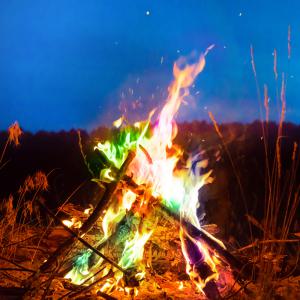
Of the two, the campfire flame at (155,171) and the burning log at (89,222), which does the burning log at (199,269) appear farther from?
the burning log at (89,222)

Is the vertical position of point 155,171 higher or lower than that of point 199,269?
higher

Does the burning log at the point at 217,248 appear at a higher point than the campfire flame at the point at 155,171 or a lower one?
lower

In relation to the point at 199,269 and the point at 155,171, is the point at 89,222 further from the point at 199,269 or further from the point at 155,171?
the point at 199,269

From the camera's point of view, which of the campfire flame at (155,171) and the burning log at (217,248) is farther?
the campfire flame at (155,171)

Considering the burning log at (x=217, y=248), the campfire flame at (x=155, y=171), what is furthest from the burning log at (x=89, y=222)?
the burning log at (x=217, y=248)

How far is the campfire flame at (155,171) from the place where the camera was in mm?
3596

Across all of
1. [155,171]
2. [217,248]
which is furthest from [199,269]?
[155,171]

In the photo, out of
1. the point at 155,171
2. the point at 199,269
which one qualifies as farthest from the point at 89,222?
the point at 199,269

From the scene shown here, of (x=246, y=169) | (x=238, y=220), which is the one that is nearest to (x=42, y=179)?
(x=238, y=220)

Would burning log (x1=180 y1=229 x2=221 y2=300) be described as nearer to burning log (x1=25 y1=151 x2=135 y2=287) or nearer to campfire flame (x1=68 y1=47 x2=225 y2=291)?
campfire flame (x1=68 y1=47 x2=225 y2=291)

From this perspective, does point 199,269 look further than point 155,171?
No

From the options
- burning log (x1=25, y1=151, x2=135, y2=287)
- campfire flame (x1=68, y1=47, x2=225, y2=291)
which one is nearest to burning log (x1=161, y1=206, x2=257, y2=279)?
campfire flame (x1=68, y1=47, x2=225, y2=291)

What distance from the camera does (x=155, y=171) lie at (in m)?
3.73

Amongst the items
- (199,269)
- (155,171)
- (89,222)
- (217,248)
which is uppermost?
(155,171)
